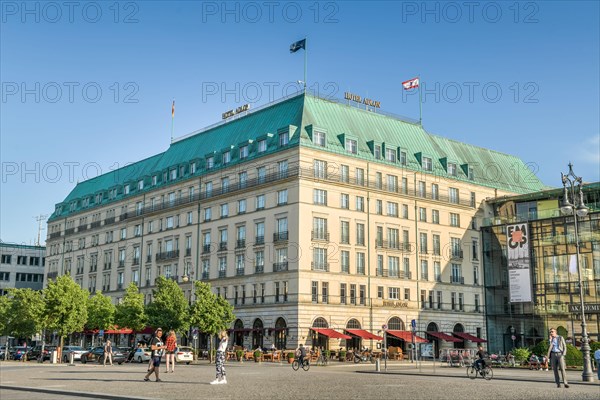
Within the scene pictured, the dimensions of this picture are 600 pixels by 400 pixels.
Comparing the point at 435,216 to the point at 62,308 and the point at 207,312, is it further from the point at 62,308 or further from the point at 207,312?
the point at 62,308

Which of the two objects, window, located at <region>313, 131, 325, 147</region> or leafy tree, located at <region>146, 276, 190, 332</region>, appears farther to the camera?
window, located at <region>313, 131, 325, 147</region>

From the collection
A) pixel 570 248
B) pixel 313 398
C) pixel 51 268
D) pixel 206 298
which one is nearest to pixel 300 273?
pixel 206 298

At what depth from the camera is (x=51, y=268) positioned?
366 ft

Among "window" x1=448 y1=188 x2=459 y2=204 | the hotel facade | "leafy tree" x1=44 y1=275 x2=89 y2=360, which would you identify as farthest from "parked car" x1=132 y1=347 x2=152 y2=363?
"window" x1=448 y1=188 x2=459 y2=204

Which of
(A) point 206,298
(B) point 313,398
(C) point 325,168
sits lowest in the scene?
(B) point 313,398

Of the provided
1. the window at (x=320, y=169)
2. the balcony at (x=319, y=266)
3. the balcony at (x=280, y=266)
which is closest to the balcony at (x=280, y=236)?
the balcony at (x=280, y=266)

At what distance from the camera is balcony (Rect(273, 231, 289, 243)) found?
227 ft

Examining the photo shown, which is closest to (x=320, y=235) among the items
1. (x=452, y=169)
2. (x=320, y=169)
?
(x=320, y=169)

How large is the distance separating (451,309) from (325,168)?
2319cm

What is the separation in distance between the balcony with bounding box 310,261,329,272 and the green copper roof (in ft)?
39.3

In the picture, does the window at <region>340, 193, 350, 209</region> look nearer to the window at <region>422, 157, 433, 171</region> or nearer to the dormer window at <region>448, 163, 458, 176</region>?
the window at <region>422, 157, 433, 171</region>

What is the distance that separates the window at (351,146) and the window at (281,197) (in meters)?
8.85

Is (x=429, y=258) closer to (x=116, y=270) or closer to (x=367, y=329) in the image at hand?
(x=367, y=329)

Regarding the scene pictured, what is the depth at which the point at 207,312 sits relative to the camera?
64.2 meters
